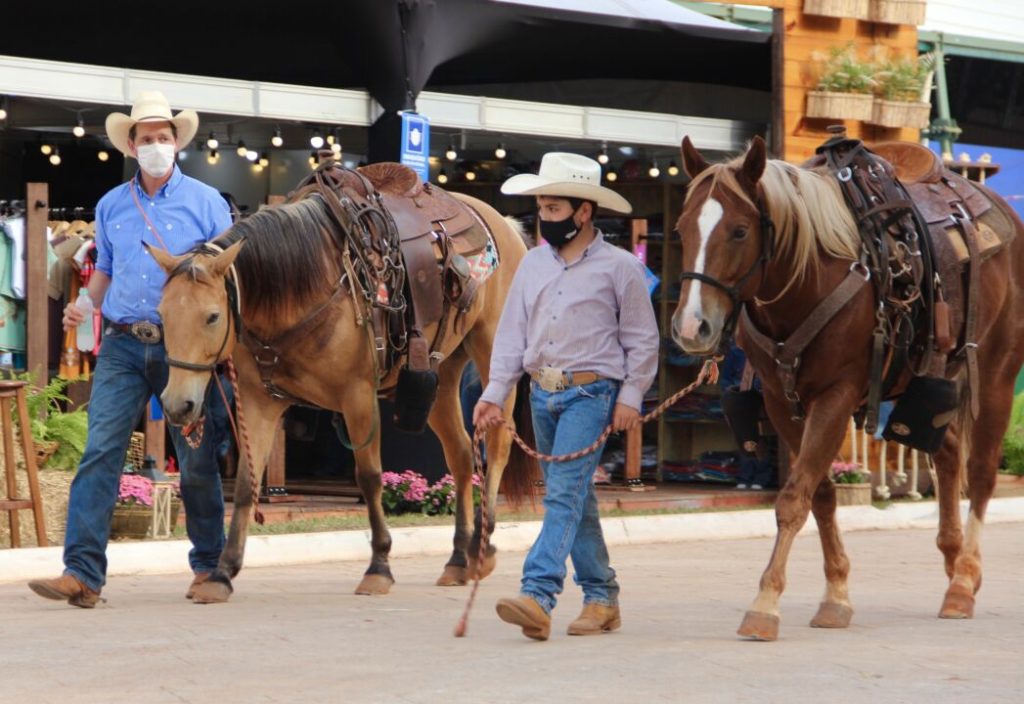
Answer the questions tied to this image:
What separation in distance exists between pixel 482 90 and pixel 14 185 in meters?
4.08

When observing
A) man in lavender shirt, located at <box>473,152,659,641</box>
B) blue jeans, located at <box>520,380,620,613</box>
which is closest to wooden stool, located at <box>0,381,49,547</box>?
man in lavender shirt, located at <box>473,152,659,641</box>

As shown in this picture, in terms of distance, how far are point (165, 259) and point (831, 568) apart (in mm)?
3161

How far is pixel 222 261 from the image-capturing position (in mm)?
7703

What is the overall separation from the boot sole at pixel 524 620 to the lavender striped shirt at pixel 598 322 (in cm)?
87

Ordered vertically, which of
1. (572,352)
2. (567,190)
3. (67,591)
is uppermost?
(567,190)

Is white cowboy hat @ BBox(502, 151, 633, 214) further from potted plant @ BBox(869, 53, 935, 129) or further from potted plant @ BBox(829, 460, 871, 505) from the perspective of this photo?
potted plant @ BBox(869, 53, 935, 129)

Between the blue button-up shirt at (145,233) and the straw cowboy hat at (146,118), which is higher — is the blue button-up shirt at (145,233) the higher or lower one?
the lower one

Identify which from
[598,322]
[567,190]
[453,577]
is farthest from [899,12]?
[598,322]

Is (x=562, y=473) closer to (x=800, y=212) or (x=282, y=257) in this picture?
(x=800, y=212)

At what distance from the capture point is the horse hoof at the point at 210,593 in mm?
8148

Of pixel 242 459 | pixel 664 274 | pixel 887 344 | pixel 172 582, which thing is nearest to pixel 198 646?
pixel 242 459

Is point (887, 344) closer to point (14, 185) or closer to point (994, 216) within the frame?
point (994, 216)

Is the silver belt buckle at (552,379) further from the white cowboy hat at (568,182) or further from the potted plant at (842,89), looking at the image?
the potted plant at (842,89)

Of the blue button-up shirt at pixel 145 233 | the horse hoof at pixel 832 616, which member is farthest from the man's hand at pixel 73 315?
the horse hoof at pixel 832 616
